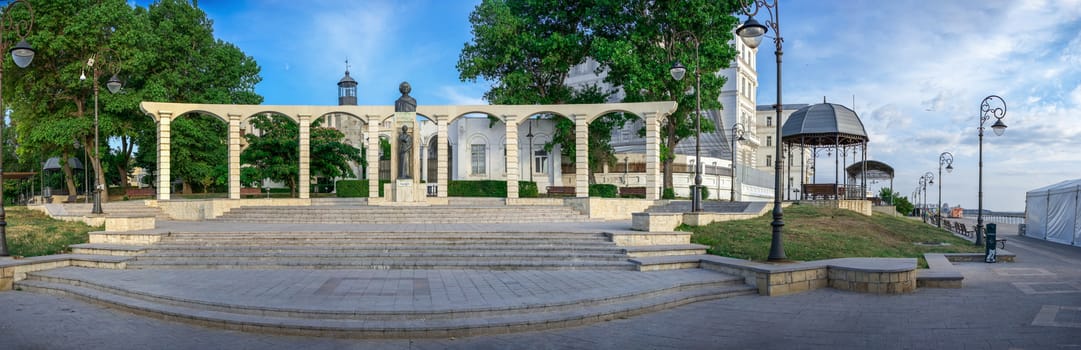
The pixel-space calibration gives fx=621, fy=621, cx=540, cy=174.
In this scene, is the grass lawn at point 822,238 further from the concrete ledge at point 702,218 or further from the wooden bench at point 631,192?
the wooden bench at point 631,192

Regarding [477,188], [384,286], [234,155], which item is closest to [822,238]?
[384,286]

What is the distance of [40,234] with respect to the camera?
Result: 17.2 metres

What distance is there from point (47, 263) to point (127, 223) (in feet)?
12.4

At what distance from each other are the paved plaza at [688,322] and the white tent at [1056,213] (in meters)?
15.8

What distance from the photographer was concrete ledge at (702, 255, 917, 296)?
34.9 ft

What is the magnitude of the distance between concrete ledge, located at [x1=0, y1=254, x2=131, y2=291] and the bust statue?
42.1ft

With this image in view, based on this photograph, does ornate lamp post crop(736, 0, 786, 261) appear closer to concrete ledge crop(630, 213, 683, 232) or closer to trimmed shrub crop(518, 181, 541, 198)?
concrete ledge crop(630, 213, 683, 232)

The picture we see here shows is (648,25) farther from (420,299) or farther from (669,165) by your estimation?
(420,299)

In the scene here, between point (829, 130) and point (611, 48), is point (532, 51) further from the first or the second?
point (829, 130)

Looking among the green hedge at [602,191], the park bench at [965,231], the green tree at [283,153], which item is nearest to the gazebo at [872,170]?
the park bench at [965,231]

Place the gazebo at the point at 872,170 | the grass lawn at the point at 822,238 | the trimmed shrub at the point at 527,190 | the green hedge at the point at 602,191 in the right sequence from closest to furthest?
the grass lawn at the point at 822,238
the trimmed shrub at the point at 527,190
the green hedge at the point at 602,191
the gazebo at the point at 872,170

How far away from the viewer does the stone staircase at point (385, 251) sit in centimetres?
1284

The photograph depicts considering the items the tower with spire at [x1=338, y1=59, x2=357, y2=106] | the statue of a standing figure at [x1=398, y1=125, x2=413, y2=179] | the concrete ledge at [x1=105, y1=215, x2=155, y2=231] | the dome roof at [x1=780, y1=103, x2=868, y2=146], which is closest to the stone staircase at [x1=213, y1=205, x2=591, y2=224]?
the statue of a standing figure at [x1=398, y1=125, x2=413, y2=179]

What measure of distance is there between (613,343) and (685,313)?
2.20 meters
